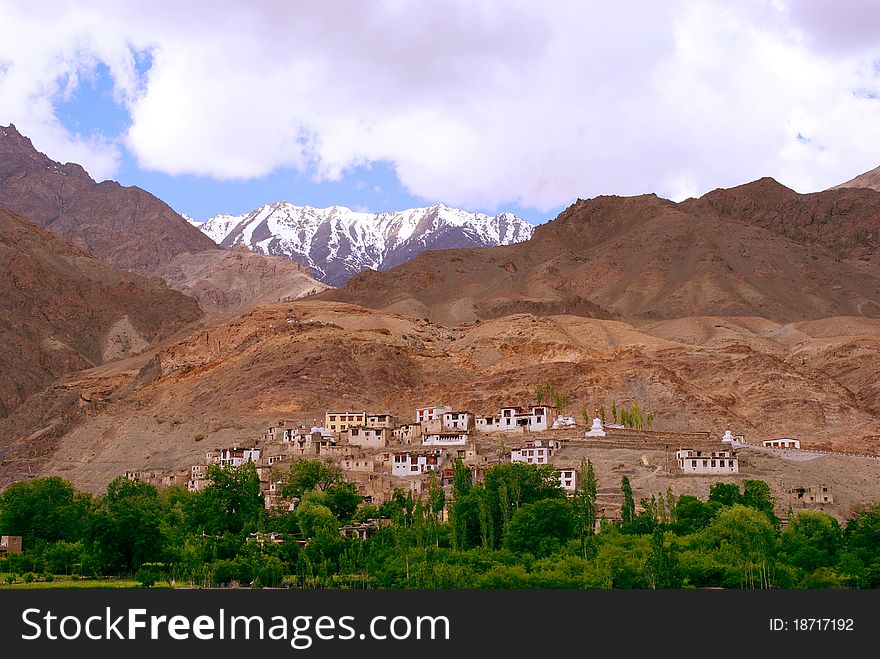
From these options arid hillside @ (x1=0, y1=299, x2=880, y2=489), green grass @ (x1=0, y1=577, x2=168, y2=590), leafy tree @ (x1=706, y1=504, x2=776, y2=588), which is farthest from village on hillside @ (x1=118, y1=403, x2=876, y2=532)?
green grass @ (x1=0, y1=577, x2=168, y2=590)

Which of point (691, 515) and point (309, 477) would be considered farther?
point (309, 477)

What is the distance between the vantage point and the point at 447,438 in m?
113

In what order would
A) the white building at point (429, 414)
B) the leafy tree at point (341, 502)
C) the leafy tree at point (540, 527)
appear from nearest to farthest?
→ the leafy tree at point (540, 527) < the leafy tree at point (341, 502) < the white building at point (429, 414)

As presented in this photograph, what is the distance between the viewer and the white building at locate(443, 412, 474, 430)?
11769cm

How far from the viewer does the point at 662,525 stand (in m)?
85.9

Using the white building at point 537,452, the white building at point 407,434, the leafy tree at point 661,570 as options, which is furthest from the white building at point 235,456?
the leafy tree at point 661,570

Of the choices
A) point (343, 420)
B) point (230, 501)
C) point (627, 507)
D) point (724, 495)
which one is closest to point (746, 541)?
point (627, 507)

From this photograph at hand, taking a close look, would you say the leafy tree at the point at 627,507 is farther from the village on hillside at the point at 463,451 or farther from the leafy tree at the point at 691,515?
the leafy tree at the point at 691,515

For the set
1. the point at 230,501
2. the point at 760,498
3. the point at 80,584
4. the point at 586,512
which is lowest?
the point at 80,584

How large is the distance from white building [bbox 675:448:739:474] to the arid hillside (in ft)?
86.2

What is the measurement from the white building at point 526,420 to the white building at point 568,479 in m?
16.2

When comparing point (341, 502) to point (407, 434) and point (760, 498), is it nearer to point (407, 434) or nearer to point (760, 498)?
point (407, 434)

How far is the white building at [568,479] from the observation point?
323 feet

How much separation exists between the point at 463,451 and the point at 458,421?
10142mm
